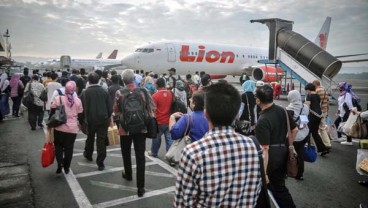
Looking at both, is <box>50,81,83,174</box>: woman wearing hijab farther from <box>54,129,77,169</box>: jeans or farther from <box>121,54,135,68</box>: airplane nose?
<box>121,54,135,68</box>: airplane nose

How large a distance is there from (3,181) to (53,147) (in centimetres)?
110

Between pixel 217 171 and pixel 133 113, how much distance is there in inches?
114

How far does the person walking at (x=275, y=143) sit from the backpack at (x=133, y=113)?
1.91 meters

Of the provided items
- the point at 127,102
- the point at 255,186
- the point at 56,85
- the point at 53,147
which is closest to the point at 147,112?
the point at 127,102

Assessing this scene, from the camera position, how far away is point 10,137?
8578 mm

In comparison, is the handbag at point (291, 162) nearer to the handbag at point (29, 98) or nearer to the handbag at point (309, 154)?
the handbag at point (309, 154)

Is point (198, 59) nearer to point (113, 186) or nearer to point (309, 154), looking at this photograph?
point (309, 154)

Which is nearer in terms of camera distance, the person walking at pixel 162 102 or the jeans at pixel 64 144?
the jeans at pixel 64 144

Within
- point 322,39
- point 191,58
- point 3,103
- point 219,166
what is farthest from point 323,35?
point 219,166

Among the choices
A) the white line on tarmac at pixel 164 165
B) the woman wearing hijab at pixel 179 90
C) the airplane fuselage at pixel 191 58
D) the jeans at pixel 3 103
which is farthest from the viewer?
the airplane fuselage at pixel 191 58

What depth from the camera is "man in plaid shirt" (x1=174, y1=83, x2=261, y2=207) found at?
5.56 ft

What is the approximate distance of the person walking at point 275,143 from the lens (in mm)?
3492

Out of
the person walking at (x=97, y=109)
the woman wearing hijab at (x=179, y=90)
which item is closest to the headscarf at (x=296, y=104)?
the woman wearing hijab at (x=179, y=90)

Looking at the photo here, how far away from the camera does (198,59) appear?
24266 mm
